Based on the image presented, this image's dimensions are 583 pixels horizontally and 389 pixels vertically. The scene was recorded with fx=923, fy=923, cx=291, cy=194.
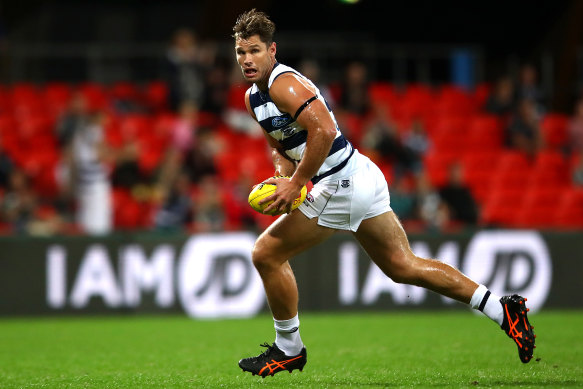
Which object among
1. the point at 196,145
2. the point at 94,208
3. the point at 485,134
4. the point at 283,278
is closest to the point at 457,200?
the point at 485,134

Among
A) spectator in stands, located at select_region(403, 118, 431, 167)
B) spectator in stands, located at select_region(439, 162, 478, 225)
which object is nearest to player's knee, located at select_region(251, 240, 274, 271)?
spectator in stands, located at select_region(439, 162, 478, 225)

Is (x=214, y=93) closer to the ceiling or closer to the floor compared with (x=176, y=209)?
closer to the ceiling

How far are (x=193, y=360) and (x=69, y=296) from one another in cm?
494

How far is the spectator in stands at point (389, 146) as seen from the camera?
1453 cm

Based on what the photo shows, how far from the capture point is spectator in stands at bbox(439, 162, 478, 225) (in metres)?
13.2

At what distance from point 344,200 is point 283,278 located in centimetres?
64

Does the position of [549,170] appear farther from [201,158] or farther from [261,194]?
[261,194]

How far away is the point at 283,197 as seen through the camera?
5.59 m

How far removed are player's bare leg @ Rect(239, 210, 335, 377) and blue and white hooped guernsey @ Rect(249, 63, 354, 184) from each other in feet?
1.20

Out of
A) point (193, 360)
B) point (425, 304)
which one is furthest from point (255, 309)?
point (193, 360)

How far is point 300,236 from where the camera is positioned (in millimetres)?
5934

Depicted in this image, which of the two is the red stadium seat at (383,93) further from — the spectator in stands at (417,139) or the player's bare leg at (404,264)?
the player's bare leg at (404,264)

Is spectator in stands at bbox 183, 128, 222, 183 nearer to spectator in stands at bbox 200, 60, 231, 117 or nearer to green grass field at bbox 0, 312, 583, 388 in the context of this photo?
spectator in stands at bbox 200, 60, 231, 117

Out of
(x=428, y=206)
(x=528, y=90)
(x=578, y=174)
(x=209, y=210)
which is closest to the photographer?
(x=209, y=210)
